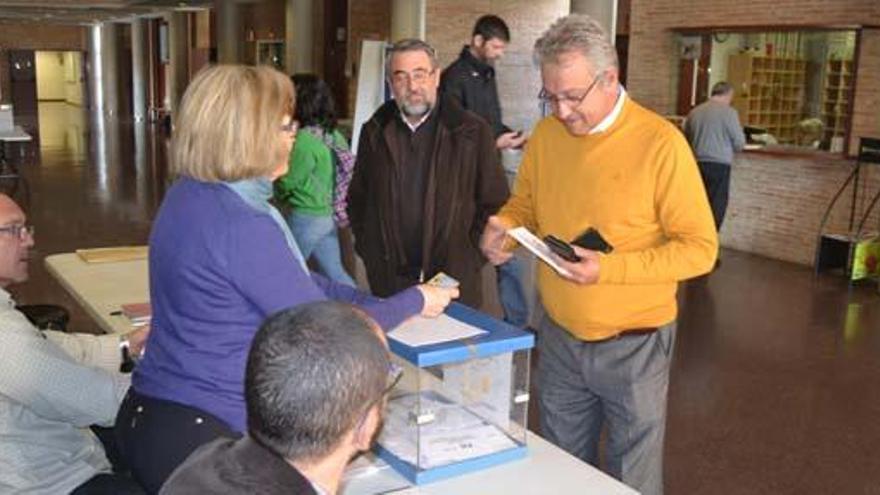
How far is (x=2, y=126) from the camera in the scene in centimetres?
1240

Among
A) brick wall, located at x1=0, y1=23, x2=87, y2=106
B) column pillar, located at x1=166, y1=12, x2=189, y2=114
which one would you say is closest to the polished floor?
column pillar, located at x1=166, y1=12, x2=189, y2=114

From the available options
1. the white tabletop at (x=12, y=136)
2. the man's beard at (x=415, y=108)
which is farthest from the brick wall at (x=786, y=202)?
the white tabletop at (x=12, y=136)

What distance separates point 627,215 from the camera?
2.25 m

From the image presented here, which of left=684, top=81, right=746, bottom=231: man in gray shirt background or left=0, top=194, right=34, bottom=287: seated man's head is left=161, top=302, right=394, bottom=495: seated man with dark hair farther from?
left=684, top=81, right=746, bottom=231: man in gray shirt background

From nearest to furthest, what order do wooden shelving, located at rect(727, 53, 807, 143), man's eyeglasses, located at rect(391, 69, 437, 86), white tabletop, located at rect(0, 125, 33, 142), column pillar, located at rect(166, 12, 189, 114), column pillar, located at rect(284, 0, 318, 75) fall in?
man's eyeglasses, located at rect(391, 69, 437, 86) < wooden shelving, located at rect(727, 53, 807, 143) < white tabletop, located at rect(0, 125, 33, 142) < column pillar, located at rect(284, 0, 318, 75) < column pillar, located at rect(166, 12, 189, 114)

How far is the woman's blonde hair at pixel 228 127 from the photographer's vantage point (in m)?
1.76

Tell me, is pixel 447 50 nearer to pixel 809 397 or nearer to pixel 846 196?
pixel 846 196

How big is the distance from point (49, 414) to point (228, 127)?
0.84 metres

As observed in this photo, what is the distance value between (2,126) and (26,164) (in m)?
3.04

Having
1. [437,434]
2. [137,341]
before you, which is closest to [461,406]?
[437,434]

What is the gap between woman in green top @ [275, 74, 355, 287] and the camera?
507cm

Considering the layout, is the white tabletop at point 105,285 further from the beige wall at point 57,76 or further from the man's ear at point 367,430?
the beige wall at point 57,76

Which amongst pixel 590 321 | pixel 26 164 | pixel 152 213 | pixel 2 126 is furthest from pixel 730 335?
pixel 26 164

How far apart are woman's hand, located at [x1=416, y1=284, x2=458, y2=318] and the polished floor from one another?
2.04 meters
